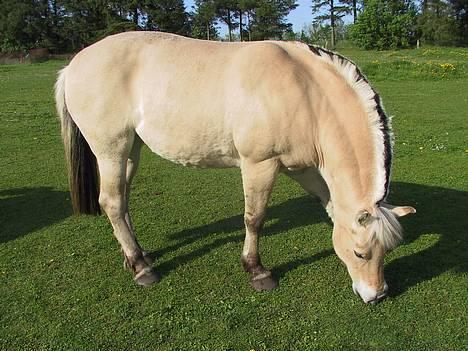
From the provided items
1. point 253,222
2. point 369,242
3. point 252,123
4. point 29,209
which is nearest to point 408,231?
point 369,242

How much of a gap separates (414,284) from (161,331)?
7.23ft

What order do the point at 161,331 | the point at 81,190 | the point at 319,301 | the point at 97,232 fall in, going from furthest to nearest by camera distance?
the point at 97,232, the point at 81,190, the point at 319,301, the point at 161,331

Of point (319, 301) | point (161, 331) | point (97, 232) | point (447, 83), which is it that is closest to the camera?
point (161, 331)

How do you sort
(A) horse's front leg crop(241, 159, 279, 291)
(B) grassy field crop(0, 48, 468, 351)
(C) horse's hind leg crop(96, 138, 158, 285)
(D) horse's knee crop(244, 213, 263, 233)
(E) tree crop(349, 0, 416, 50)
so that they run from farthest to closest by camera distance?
(E) tree crop(349, 0, 416, 50) < (C) horse's hind leg crop(96, 138, 158, 285) < (D) horse's knee crop(244, 213, 263, 233) < (A) horse's front leg crop(241, 159, 279, 291) < (B) grassy field crop(0, 48, 468, 351)

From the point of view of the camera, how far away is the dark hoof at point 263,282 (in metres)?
3.79

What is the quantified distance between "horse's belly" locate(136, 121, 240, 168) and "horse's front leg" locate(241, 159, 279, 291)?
0.79 ft

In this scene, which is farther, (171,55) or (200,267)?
(200,267)

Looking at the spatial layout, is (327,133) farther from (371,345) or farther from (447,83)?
(447,83)

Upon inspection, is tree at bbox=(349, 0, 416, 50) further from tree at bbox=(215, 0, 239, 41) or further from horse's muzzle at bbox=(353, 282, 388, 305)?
horse's muzzle at bbox=(353, 282, 388, 305)

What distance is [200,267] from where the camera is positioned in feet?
13.9

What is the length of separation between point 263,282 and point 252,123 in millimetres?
1423

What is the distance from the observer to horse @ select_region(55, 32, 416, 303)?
3.28 metres

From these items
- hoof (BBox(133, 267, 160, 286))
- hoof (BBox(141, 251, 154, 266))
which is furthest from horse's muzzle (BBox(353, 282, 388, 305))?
hoof (BBox(141, 251, 154, 266))

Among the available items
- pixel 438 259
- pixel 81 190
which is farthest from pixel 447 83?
pixel 81 190
